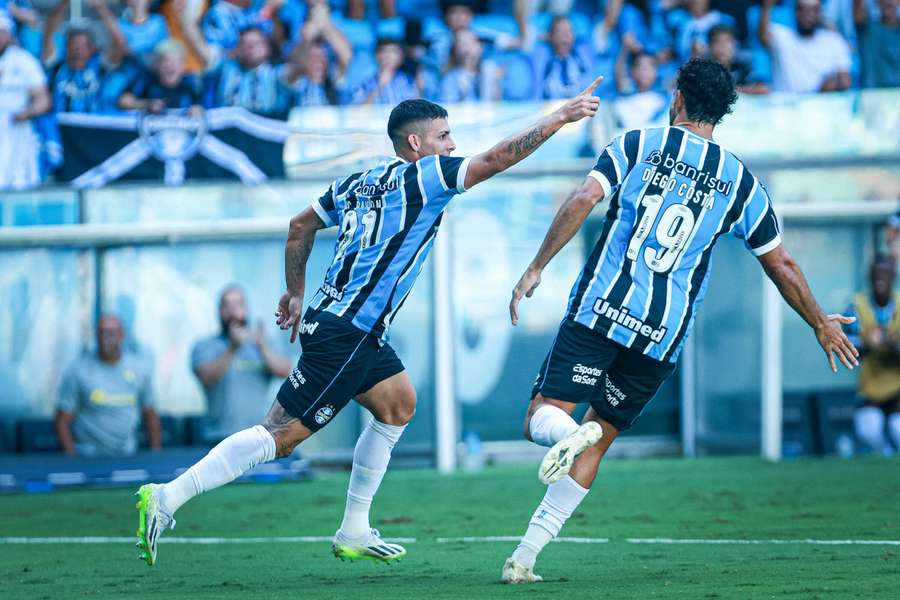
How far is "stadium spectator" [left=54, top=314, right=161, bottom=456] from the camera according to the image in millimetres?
12508

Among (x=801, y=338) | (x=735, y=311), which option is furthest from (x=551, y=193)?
(x=801, y=338)

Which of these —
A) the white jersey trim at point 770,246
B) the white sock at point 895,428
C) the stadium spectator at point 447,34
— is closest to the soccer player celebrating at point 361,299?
the white jersey trim at point 770,246

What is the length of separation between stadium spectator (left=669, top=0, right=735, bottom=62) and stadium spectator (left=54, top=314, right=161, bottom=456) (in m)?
6.46

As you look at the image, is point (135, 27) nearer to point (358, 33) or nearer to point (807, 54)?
point (358, 33)

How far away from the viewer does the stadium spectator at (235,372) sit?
42.3 feet

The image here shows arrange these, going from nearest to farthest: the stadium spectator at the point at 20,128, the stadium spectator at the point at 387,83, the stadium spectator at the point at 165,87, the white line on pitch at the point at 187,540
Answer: the white line on pitch at the point at 187,540 → the stadium spectator at the point at 20,128 → the stadium spectator at the point at 165,87 → the stadium spectator at the point at 387,83

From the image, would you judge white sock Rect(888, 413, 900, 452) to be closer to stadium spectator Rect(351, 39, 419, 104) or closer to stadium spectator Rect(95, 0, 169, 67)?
stadium spectator Rect(351, 39, 419, 104)

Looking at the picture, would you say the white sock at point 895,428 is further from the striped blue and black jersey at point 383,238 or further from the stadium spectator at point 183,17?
the striped blue and black jersey at point 383,238

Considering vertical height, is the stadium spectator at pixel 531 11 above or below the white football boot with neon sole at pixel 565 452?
above

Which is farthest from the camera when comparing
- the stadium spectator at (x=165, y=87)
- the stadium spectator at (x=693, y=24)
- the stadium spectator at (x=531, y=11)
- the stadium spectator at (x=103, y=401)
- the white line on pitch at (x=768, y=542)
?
the stadium spectator at (x=531, y=11)

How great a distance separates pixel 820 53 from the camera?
14820 mm

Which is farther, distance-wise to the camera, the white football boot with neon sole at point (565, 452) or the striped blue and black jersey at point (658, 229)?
the striped blue and black jersey at point (658, 229)

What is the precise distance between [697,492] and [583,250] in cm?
466

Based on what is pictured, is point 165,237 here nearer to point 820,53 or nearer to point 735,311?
point 735,311
